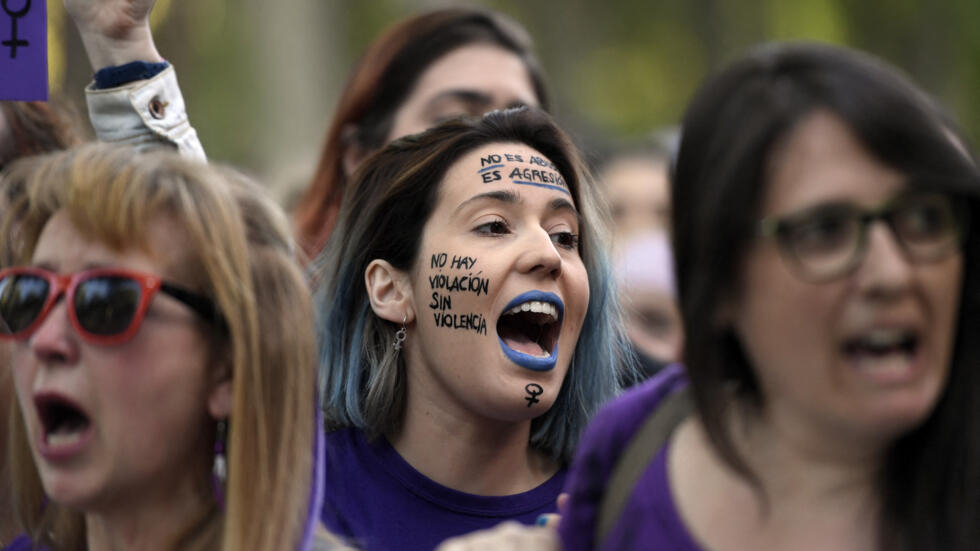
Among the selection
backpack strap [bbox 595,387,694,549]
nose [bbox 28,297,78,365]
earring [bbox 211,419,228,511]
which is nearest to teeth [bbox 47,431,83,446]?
nose [bbox 28,297,78,365]

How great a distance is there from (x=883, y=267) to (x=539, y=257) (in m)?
1.40

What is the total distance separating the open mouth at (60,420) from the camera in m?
2.37

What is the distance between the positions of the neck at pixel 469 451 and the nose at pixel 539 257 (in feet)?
1.32

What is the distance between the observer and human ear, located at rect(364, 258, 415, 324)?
11.2 ft

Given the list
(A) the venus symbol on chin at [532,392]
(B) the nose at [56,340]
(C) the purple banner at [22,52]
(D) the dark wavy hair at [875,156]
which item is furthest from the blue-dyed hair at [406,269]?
(D) the dark wavy hair at [875,156]

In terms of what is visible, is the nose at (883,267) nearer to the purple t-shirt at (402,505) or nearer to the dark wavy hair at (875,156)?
the dark wavy hair at (875,156)

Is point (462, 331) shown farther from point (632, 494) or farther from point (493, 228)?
point (632, 494)

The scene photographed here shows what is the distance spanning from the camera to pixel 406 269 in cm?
344

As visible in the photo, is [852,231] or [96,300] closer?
[852,231]

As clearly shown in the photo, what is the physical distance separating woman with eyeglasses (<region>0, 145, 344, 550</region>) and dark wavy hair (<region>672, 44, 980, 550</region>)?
2.74ft

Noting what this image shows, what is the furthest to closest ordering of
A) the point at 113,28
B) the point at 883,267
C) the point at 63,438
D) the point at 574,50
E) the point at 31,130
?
the point at 574,50 → the point at 31,130 → the point at 113,28 → the point at 63,438 → the point at 883,267

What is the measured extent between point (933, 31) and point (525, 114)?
44.7ft

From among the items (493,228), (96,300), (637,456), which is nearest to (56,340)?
(96,300)

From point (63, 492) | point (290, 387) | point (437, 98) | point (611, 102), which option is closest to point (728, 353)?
point (290, 387)
